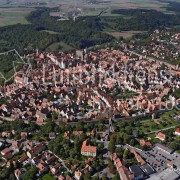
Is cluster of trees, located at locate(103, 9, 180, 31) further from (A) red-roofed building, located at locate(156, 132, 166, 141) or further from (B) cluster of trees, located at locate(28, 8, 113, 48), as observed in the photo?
(A) red-roofed building, located at locate(156, 132, 166, 141)

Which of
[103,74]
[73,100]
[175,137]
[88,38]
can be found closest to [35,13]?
[88,38]

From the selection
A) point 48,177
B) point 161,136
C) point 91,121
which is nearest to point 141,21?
point 91,121

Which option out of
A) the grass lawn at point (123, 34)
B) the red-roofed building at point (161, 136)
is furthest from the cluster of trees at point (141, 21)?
the red-roofed building at point (161, 136)

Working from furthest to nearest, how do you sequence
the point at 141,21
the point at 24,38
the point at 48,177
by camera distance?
the point at 141,21 → the point at 24,38 → the point at 48,177

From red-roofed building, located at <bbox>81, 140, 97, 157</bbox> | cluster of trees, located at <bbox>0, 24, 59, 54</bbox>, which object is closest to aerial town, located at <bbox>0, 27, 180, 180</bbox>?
red-roofed building, located at <bbox>81, 140, 97, 157</bbox>

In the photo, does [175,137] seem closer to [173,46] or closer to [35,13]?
[173,46]

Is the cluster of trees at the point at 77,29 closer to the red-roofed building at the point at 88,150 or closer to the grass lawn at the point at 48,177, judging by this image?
the red-roofed building at the point at 88,150

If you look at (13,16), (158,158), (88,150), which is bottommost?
(158,158)

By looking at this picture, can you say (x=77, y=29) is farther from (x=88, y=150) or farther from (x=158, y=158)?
(x=158, y=158)
